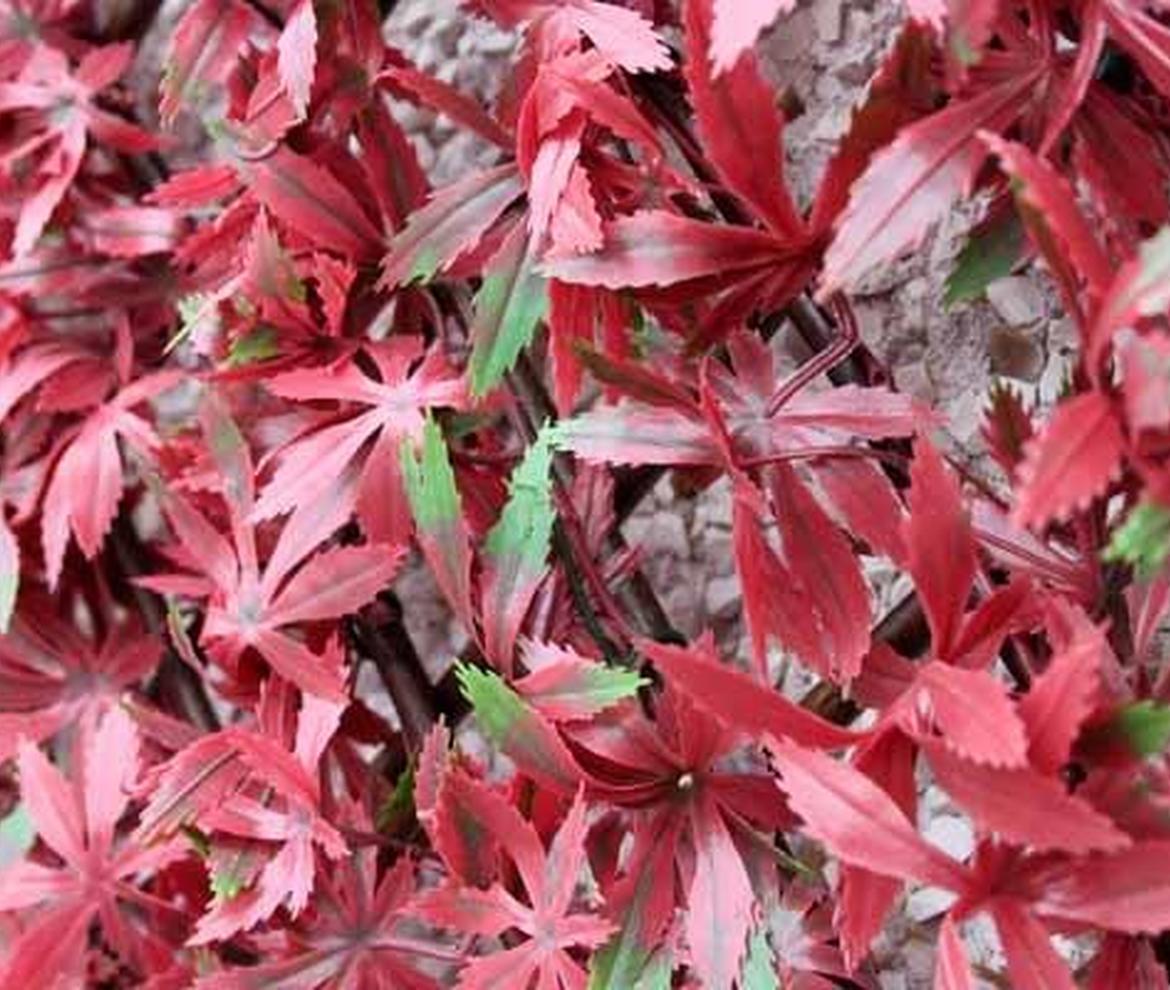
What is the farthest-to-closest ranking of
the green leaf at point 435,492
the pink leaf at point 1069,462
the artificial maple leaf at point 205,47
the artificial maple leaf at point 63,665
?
the artificial maple leaf at point 63,665, the artificial maple leaf at point 205,47, the green leaf at point 435,492, the pink leaf at point 1069,462

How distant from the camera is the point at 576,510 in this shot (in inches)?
30.0

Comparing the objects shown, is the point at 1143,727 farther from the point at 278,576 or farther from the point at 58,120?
the point at 58,120

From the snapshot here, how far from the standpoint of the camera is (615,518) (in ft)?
2.60

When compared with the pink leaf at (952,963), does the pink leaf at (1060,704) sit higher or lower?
higher

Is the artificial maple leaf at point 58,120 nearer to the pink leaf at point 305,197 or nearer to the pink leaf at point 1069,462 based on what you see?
the pink leaf at point 305,197

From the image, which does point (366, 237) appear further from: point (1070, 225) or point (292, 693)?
point (1070, 225)

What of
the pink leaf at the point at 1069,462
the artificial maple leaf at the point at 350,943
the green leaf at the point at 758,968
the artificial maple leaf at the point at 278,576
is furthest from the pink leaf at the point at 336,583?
the pink leaf at the point at 1069,462

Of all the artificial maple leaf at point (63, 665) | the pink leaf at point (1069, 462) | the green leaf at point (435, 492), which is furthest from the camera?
the artificial maple leaf at point (63, 665)

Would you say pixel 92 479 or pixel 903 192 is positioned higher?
pixel 903 192

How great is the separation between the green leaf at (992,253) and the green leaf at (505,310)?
0.51ft

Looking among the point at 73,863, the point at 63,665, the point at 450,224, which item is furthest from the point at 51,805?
the point at 450,224

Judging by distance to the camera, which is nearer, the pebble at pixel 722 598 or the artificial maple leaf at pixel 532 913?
the artificial maple leaf at pixel 532 913

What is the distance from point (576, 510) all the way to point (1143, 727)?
296mm

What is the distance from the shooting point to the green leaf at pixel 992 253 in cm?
62
